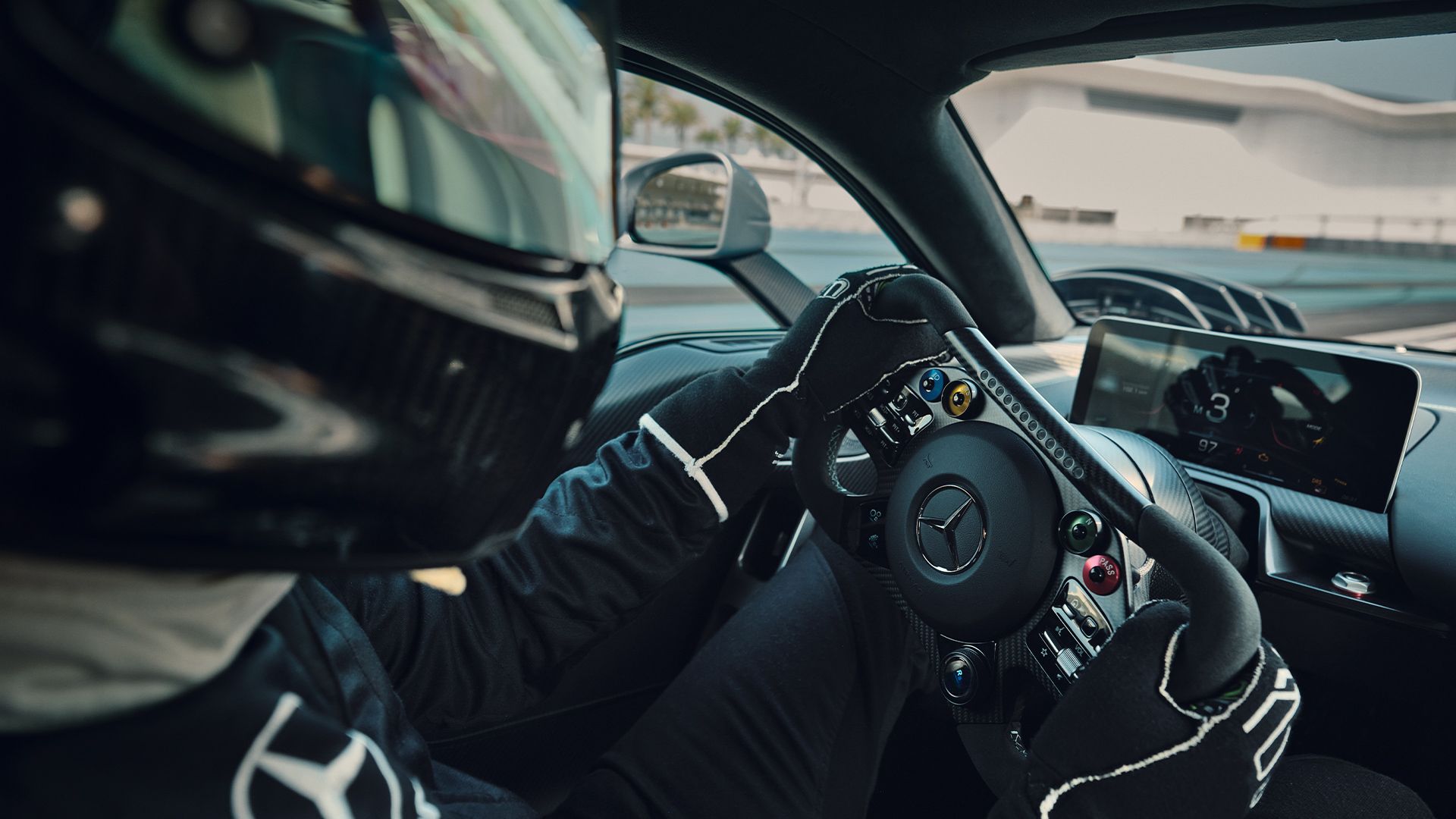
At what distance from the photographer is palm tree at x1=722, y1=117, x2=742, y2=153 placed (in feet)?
6.12

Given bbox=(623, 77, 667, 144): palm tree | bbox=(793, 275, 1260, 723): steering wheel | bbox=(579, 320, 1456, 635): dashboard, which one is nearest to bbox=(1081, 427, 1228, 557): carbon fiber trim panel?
bbox=(579, 320, 1456, 635): dashboard

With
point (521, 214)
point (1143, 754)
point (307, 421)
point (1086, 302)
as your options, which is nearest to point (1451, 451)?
point (1086, 302)

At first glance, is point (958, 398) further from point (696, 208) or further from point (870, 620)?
point (696, 208)

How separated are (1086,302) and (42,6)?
2492 millimetres

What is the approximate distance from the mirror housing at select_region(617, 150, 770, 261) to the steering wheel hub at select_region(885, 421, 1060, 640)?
100 cm

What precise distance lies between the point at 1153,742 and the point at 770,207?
1.53 metres

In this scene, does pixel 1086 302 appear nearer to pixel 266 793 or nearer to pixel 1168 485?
pixel 1168 485

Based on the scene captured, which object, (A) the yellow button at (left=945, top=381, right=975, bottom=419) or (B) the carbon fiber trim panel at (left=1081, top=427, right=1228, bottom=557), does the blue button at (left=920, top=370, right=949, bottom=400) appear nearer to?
(A) the yellow button at (left=945, top=381, right=975, bottom=419)

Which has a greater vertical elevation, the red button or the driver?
the driver

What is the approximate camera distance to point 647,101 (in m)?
1.74

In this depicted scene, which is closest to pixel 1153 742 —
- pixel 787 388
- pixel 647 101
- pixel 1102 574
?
pixel 1102 574

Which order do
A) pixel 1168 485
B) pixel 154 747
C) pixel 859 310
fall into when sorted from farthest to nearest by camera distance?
pixel 1168 485 → pixel 859 310 → pixel 154 747

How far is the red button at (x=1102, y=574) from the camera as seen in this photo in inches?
39.4

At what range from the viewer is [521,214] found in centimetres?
62
